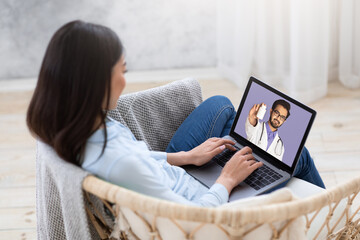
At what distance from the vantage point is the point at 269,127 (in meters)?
1.39

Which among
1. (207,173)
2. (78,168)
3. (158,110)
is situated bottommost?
(207,173)

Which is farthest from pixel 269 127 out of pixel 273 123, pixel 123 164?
pixel 123 164

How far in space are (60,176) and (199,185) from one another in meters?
0.43

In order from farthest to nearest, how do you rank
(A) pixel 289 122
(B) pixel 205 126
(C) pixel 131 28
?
(C) pixel 131 28, (B) pixel 205 126, (A) pixel 289 122

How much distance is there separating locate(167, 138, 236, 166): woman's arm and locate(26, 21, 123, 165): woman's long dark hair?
1.37 ft

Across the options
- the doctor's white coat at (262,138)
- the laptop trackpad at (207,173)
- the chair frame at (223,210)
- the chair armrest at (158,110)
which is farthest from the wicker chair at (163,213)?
the chair armrest at (158,110)

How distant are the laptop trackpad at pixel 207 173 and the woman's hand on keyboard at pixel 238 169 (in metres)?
0.10

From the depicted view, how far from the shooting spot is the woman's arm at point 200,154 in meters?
1.42

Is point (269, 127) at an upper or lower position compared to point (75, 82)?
lower

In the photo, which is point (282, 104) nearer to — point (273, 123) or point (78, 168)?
point (273, 123)

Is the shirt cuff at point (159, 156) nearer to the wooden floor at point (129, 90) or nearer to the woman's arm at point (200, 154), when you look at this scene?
the woman's arm at point (200, 154)

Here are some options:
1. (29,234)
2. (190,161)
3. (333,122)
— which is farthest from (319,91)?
(29,234)

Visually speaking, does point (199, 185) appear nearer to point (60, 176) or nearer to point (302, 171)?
point (302, 171)

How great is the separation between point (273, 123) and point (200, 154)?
218 millimetres
